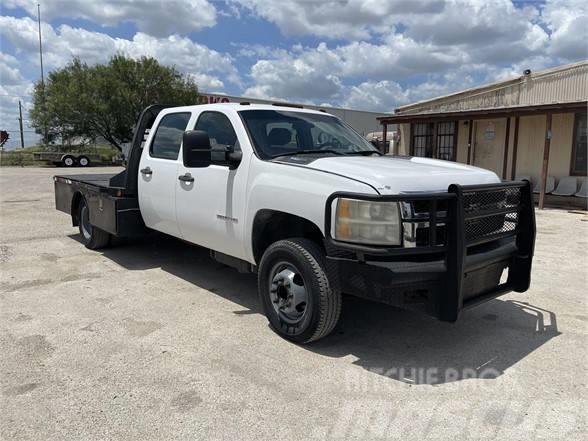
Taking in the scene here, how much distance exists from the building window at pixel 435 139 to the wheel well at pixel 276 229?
48.6 ft

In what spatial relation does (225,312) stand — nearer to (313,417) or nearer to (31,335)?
(31,335)

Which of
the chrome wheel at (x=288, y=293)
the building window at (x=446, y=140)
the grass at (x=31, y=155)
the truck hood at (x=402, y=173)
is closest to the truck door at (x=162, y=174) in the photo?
the chrome wheel at (x=288, y=293)

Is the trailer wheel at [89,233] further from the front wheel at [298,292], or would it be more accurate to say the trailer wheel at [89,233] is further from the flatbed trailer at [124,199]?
the front wheel at [298,292]

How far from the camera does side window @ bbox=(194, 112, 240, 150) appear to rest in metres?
4.73

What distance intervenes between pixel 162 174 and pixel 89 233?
8.06ft

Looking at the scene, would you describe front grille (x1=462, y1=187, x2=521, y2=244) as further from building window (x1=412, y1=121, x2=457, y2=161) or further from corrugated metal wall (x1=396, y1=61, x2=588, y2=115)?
building window (x1=412, y1=121, x2=457, y2=161)

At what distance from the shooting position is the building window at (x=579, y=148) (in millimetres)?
14141

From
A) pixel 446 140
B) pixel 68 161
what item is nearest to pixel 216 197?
pixel 446 140

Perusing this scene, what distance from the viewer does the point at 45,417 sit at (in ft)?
9.62

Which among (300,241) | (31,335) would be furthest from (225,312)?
(31,335)

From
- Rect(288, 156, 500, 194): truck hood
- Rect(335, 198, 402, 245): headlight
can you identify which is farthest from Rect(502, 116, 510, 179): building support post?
Rect(335, 198, 402, 245): headlight

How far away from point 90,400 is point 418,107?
18.7 meters

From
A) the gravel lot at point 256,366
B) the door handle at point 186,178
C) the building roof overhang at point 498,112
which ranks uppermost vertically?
the building roof overhang at point 498,112

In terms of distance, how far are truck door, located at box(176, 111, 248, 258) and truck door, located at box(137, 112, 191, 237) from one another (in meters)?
0.20
